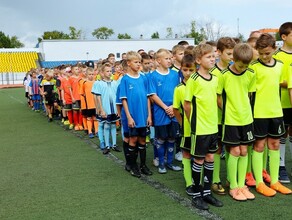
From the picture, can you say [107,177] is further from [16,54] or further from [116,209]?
[16,54]

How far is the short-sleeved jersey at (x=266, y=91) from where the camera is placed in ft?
14.7

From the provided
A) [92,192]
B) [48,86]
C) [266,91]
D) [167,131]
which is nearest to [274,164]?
[266,91]

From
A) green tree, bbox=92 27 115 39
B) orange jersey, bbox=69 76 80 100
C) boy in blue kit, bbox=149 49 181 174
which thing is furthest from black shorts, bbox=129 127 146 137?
green tree, bbox=92 27 115 39

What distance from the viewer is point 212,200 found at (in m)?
4.23

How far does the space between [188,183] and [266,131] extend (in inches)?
46.5

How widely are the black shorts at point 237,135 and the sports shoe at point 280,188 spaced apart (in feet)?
2.40

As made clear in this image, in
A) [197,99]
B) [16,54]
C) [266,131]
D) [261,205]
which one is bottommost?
[261,205]

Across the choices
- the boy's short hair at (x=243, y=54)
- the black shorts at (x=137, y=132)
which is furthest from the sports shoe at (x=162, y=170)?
the boy's short hair at (x=243, y=54)

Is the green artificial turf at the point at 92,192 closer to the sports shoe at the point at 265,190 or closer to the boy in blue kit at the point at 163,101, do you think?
the sports shoe at the point at 265,190

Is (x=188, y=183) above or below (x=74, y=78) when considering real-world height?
below

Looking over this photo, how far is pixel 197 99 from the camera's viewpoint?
411cm

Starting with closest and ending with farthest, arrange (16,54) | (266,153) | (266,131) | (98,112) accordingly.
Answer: (266,131)
(266,153)
(98,112)
(16,54)

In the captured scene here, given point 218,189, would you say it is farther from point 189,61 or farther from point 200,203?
point 189,61

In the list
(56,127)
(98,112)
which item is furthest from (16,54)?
(98,112)
